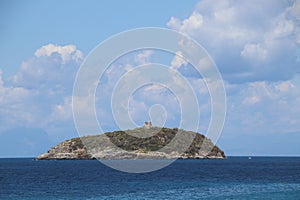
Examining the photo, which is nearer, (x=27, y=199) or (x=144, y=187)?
(x=27, y=199)

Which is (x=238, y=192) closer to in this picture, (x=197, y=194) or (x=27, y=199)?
(x=197, y=194)

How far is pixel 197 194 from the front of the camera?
87.1 m

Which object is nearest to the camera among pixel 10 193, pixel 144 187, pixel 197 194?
pixel 197 194

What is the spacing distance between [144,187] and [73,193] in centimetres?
1764

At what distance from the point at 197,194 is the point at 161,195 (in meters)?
7.07

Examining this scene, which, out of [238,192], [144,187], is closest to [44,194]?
[144,187]

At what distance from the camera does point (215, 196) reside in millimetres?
83625

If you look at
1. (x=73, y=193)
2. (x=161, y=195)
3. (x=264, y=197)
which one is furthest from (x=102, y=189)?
(x=264, y=197)

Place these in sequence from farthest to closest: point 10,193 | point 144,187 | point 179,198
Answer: point 144,187, point 10,193, point 179,198

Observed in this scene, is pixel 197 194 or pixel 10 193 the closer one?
pixel 197 194

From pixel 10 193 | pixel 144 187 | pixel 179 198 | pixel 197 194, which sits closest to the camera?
pixel 179 198

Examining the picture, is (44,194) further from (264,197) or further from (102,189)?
(264,197)

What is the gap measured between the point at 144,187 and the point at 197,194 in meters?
17.6

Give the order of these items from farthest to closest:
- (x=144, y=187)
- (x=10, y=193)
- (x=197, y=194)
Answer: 1. (x=144, y=187)
2. (x=10, y=193)
3. (x=197, y=194)
